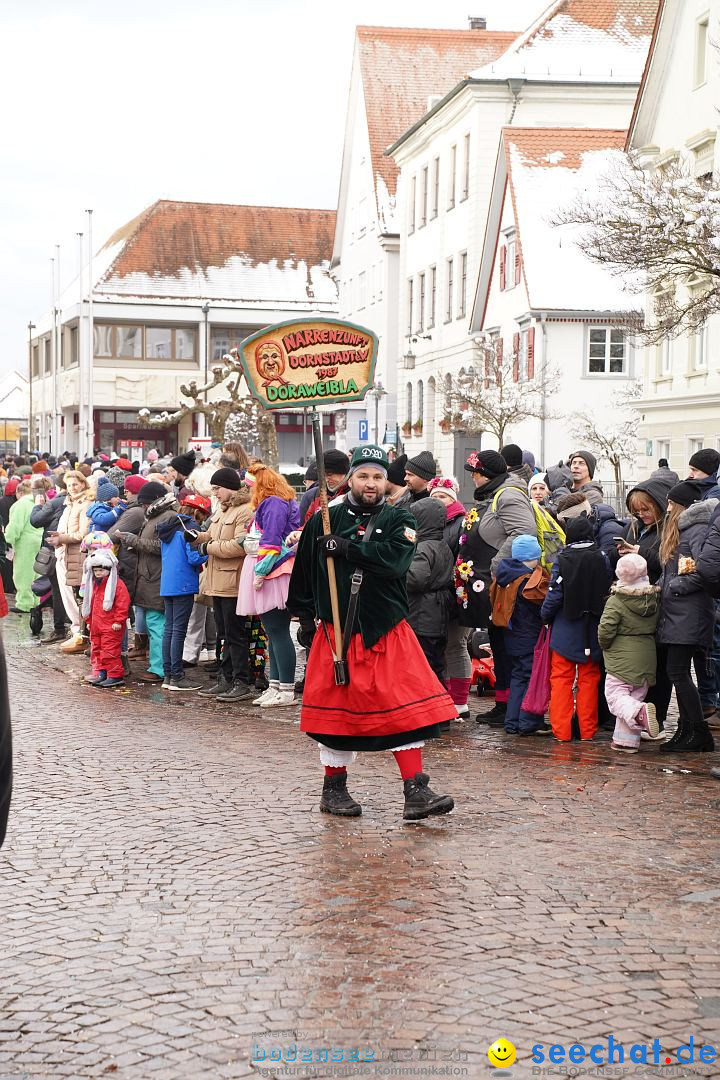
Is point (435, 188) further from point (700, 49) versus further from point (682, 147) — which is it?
point (700, 49)

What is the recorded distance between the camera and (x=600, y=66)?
157ft

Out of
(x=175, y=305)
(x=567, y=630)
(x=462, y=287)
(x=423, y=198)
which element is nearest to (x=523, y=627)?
(x=567, y=630)

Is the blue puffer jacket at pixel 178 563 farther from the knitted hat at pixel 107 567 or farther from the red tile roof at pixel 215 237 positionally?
the red tile roof at pixel 215 237

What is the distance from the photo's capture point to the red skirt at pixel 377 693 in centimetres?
732

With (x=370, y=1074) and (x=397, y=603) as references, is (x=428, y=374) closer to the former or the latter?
(x=397, y=603)

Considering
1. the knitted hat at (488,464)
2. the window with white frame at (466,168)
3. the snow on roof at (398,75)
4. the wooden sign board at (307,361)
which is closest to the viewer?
the wooden sign board at (307,361)

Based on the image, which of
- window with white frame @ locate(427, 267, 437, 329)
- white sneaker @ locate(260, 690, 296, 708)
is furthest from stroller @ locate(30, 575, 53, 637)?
window with white frame @ locate(427, 267, 437, 329)

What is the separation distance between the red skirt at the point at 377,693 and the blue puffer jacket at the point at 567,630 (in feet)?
8.63

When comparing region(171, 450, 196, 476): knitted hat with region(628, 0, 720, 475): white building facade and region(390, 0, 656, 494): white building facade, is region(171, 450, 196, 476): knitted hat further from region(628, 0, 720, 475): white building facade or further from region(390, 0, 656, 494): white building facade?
region(390, 0, 656, 494): white building facade

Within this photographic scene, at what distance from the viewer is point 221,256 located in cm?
7412

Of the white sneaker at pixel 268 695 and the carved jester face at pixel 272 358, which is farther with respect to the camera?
the white sneaker at pixel 268 695

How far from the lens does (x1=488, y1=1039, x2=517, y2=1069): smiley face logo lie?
4363 mm

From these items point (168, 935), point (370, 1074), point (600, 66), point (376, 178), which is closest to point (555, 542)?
point (168, 935)

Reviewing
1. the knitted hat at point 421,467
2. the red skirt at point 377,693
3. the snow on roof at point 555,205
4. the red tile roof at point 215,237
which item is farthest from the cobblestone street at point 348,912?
the red tile roof at point 215,237
